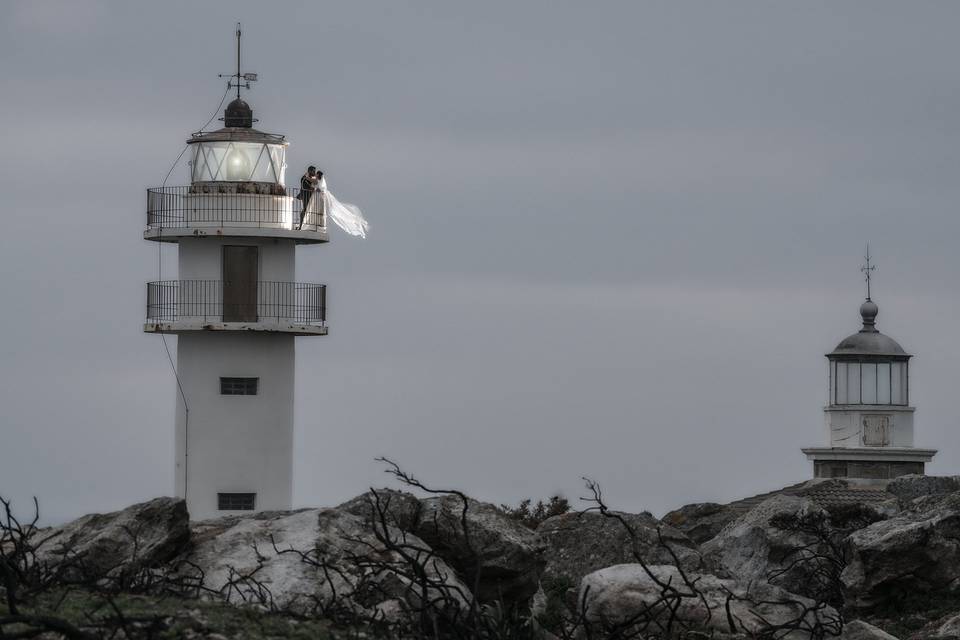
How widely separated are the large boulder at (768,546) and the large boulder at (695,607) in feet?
15.0

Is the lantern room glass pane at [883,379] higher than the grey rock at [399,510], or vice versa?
the lantern room glass pane at [883,379]

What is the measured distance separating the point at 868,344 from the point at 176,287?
1532 centimetres

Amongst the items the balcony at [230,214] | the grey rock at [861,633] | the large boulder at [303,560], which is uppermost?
the balcony at [230,214]

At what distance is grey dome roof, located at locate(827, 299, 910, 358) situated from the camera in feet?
A: 136

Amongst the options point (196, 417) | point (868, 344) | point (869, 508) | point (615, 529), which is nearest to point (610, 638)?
point (615, 529)

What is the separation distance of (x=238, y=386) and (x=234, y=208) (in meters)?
2.99

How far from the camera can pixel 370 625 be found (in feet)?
39.4

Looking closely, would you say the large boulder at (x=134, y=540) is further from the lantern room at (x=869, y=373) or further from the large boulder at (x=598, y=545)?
the lantern room at (x=869, y=373)

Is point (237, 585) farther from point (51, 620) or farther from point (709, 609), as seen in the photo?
point (51, 620)

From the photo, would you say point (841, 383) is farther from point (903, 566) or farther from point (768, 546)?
point (903, 566)

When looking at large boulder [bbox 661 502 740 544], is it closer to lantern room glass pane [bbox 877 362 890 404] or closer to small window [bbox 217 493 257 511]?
small window [bbox 217 493 257 511]

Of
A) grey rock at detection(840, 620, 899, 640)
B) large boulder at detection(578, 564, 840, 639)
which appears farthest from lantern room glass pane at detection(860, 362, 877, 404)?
grey rock at detection(840, 620, 899, 640)

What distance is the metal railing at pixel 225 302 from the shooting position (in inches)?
1323

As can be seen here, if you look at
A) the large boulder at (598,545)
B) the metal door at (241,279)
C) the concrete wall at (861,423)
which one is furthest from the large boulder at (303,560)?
the concrete wall at (861,423)
